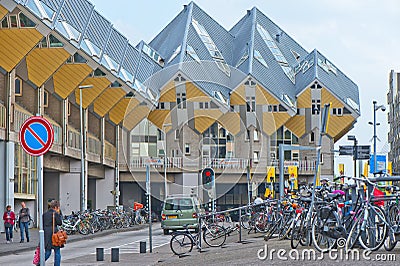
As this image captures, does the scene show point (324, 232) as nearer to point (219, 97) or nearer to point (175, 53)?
point (219, 97)

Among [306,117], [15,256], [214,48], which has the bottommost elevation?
[15,256]

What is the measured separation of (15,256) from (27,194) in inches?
823

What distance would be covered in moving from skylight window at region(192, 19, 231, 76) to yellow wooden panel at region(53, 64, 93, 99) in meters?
38.1

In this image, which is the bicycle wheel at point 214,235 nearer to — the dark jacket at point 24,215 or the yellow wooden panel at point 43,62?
the dark jacket at point 24,215

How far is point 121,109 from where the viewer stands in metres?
68.3

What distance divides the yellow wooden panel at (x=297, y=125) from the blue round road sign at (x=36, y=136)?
75266 millimetres

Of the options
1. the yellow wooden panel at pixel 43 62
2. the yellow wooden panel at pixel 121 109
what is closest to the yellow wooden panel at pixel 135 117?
the yellow wooden panel at pixel 121 109

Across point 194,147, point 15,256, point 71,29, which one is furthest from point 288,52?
point 15,256

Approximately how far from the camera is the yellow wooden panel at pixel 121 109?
6731cm

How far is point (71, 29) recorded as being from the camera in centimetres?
4794

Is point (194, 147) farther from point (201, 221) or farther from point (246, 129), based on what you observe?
point (201, 221)

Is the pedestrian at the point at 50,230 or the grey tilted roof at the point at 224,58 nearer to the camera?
the pedestrian at the point at 50,230

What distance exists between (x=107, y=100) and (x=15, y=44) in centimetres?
2251

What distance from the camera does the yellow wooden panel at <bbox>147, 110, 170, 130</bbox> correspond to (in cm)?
7581
